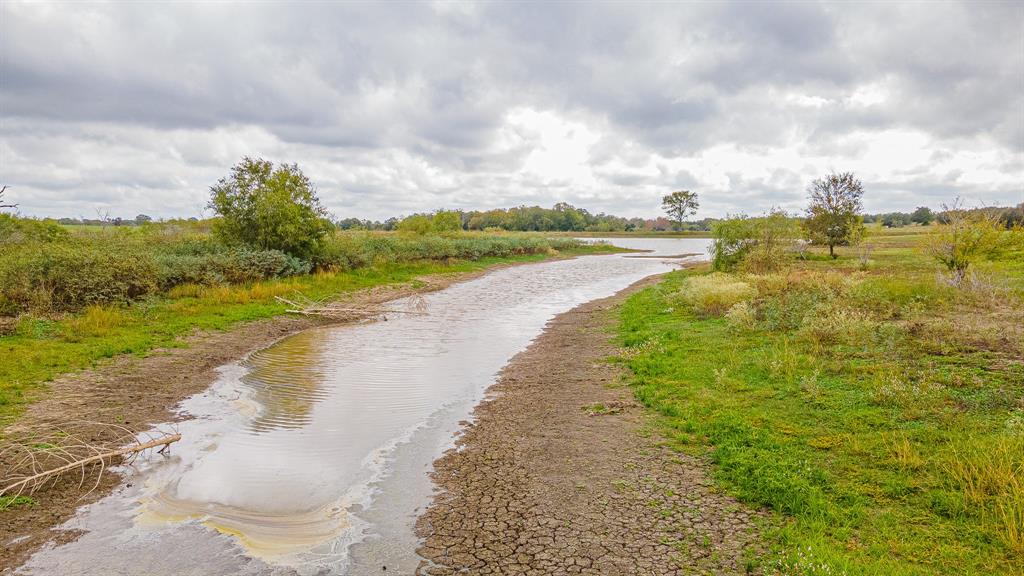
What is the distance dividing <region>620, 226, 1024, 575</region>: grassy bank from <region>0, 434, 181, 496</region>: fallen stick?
745 cm

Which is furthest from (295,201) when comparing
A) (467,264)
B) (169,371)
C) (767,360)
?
(767,360)

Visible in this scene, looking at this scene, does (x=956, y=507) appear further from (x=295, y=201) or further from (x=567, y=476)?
(x=295, y=201)

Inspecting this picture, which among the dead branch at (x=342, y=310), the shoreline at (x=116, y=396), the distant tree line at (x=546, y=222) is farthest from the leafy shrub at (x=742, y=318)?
the distant tree line at (x=546, y=222)

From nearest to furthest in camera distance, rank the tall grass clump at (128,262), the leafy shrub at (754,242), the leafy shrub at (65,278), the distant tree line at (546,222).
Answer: the leafy shrub at (65,278), the tall grass clump at (128,262), the leafy shrub at (754,242), the distant tree line at (546,222)

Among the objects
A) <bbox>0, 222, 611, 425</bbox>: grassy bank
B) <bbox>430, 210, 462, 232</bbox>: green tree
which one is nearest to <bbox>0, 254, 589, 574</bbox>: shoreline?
<bbox>0, 222, 611, 425</bbox>: grassy bank

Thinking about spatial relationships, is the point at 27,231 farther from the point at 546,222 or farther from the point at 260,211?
the point at 546,222

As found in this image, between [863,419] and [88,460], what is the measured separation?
10267 millimetres

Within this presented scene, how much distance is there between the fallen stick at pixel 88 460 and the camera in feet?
21.0

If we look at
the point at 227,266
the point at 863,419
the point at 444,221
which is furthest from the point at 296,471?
the point at 444,221

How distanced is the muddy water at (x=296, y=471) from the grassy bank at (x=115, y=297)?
2.92 metres

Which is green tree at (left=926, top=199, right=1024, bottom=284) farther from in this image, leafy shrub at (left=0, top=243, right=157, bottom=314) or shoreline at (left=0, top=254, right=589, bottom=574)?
leafy shrub at (left=0, top=243, right=157, bottom=314)

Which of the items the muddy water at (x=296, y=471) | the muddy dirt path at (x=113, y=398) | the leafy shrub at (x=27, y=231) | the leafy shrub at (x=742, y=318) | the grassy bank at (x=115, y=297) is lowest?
the muddy water at (x=296, y=471)

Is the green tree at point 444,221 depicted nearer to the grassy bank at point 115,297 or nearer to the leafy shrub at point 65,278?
the grassy bank at point 115,297

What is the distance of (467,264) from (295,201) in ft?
68.8
